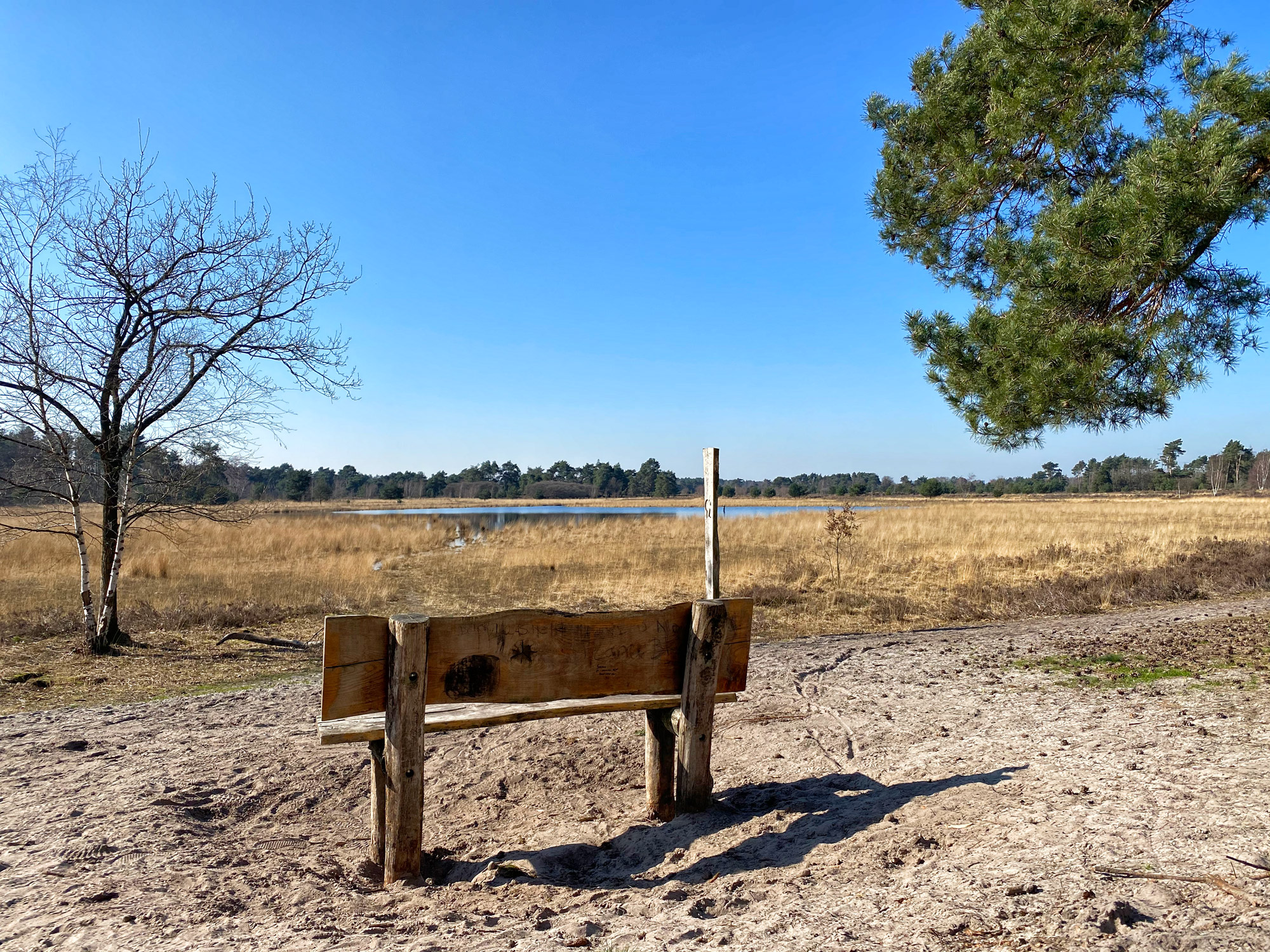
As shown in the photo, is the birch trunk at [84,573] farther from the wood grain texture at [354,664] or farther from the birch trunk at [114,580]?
the wood grain texture at [354,664]

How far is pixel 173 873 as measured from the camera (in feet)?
10.8

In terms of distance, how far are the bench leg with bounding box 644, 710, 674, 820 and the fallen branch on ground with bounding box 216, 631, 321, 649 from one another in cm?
Answer: 752

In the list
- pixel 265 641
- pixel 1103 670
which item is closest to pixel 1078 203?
pixel 1103 670

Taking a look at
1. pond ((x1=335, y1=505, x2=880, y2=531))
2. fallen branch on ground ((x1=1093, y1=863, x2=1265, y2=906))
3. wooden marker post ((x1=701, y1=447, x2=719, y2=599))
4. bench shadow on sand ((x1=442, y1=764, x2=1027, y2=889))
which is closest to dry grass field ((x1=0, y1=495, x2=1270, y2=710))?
wooden marker post ((x1=701, y1=447, x2=719, y2=599))

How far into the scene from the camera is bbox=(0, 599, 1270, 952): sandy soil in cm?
260

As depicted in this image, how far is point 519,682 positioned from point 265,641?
8.06 m

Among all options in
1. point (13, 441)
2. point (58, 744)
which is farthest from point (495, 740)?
point (13, 441)

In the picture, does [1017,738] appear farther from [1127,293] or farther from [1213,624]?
[1213,624]

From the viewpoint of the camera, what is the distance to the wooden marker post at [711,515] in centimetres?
892

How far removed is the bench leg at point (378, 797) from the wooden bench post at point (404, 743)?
10cm

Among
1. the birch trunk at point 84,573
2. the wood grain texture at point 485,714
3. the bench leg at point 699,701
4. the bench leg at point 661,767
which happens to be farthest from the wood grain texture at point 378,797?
the birch trunk at point 84,573

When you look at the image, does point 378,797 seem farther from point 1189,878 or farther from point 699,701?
point 1189,878

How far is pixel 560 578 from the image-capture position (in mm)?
18234

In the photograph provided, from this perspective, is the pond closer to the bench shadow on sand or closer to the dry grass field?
the dry grass field
